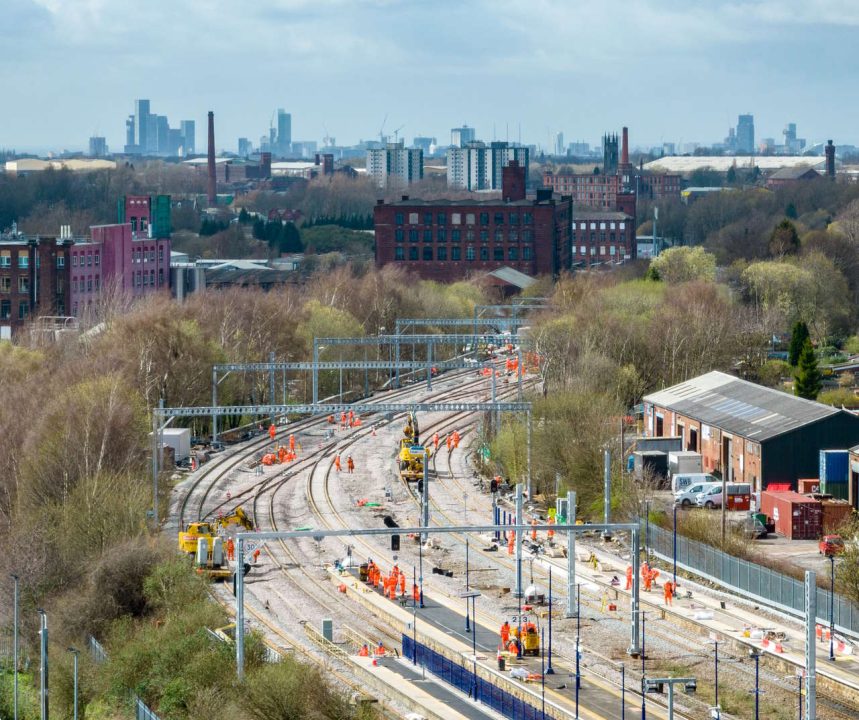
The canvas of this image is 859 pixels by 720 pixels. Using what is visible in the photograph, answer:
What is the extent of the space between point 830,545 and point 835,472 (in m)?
7.87

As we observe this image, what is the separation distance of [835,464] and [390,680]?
851 inches

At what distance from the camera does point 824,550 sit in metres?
42.6

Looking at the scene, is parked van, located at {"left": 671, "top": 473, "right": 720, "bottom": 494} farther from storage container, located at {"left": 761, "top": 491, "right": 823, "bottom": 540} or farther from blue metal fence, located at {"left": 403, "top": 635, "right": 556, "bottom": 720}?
blue metal fence, located at {"left": 403, "top": 635, "right": 556, "bottom": 720}

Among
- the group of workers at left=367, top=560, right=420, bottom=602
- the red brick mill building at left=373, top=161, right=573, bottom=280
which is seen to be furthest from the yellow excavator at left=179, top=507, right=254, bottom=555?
the red brick mill building at left=373, top=161, right=573, bottom=280

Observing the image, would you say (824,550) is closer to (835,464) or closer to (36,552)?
(835,464)

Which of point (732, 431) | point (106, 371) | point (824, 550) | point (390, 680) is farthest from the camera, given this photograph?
point (106, 371)

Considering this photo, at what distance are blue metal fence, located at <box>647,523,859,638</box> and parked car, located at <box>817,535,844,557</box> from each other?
275cm

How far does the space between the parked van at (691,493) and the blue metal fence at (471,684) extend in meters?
16.5

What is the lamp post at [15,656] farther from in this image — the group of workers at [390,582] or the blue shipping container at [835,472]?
the blue shipping container at [835,472]

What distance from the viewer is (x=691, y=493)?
4953 centimetres

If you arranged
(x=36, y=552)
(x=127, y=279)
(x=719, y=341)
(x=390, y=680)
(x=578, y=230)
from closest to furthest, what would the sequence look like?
(x=390, y=680) → (x=36, y=552) → (x=719, y=341) → (x=127, y=279) → (x=578, y=230)

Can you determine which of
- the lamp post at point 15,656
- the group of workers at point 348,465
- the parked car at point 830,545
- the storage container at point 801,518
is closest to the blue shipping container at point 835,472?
the storage container at point 801,518

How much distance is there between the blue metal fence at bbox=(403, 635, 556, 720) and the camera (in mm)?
29234

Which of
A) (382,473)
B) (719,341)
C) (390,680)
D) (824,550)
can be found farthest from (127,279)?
(390,680)
